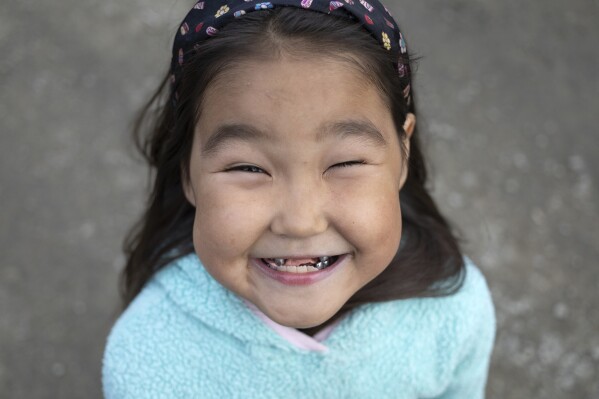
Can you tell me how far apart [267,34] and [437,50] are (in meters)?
1.54

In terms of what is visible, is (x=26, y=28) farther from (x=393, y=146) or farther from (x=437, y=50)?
(x=393, y=146)

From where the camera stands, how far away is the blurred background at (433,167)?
1958 mm

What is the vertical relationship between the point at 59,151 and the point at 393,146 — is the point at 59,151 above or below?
below

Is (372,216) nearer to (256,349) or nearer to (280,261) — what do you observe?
(280,261)

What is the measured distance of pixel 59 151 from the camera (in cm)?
223

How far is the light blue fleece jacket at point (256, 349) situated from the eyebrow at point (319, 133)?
0.37 meters

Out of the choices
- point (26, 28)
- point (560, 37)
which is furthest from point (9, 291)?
point (560, 37)

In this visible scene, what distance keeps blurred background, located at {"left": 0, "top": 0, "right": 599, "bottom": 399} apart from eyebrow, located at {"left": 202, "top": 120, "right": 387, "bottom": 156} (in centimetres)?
96

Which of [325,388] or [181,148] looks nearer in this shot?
[181,148]

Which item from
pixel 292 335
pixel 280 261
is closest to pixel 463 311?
pixel 292 335

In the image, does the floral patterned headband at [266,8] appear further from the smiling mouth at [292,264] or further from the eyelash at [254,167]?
the smiling mouth at [292,264]

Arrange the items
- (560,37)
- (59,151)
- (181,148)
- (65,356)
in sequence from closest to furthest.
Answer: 1. (181,148)
2. (65,356)
3. (59,151)
4. (560,37)

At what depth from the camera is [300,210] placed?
0.96m

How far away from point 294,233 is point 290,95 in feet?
0.62
